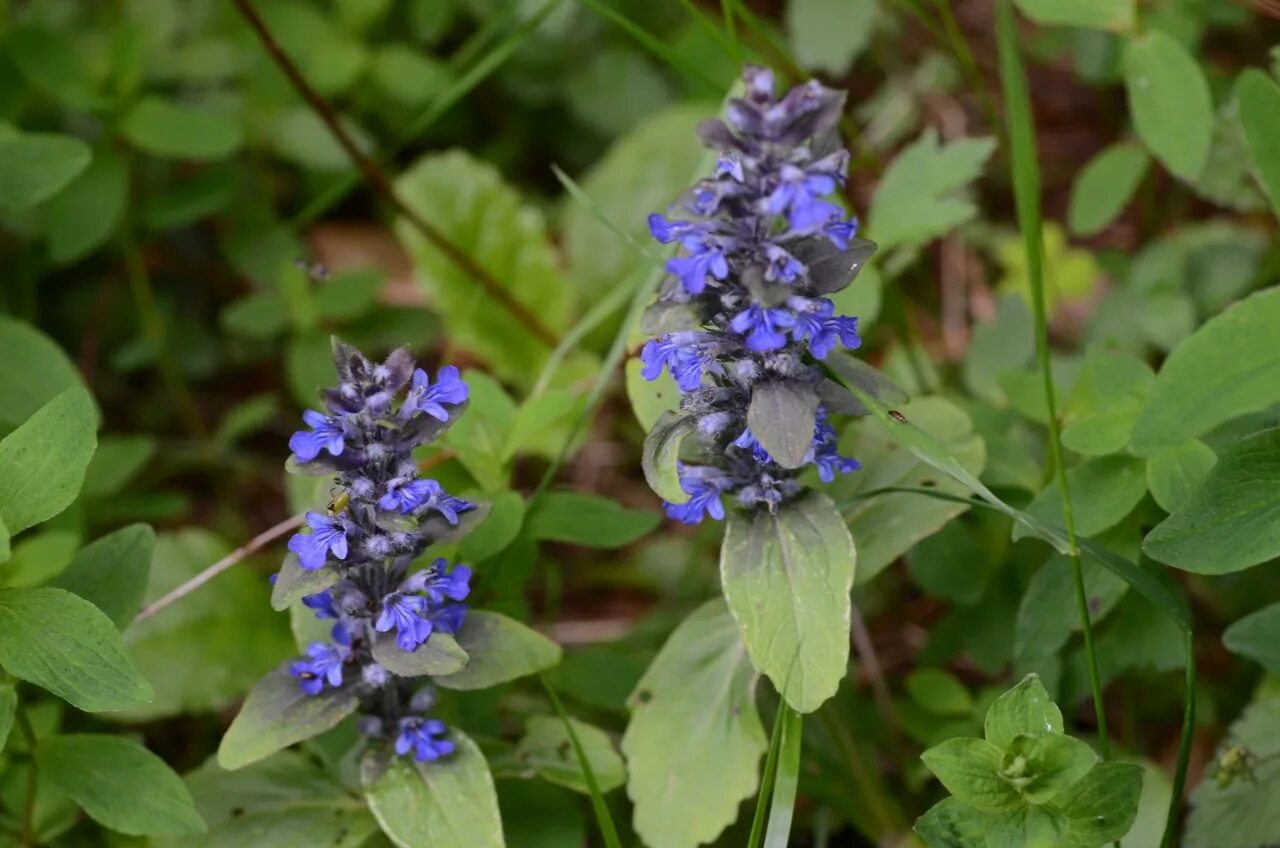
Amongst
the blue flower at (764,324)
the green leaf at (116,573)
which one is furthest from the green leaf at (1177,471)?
the green leaf at (116,573)

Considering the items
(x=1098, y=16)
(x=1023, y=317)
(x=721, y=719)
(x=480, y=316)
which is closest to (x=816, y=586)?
(x=721, y=719)

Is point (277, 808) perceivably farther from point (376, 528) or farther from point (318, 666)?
point (376, 528)

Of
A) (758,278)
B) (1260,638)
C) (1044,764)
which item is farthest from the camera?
(1260,638)

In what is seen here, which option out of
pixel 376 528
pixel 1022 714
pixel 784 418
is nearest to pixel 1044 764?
pixel 1022 714

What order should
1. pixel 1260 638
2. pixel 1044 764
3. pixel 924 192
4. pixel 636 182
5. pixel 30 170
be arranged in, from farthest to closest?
pixel 636 182
pixel 924 192
pixel 30 170
pixel 1260 638
pixel 1044 764

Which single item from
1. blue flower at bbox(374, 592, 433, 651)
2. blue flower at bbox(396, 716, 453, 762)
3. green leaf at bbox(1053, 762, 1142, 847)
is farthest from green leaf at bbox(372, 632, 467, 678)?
green leaf at bbox(1053, 762, 1142, 847)
